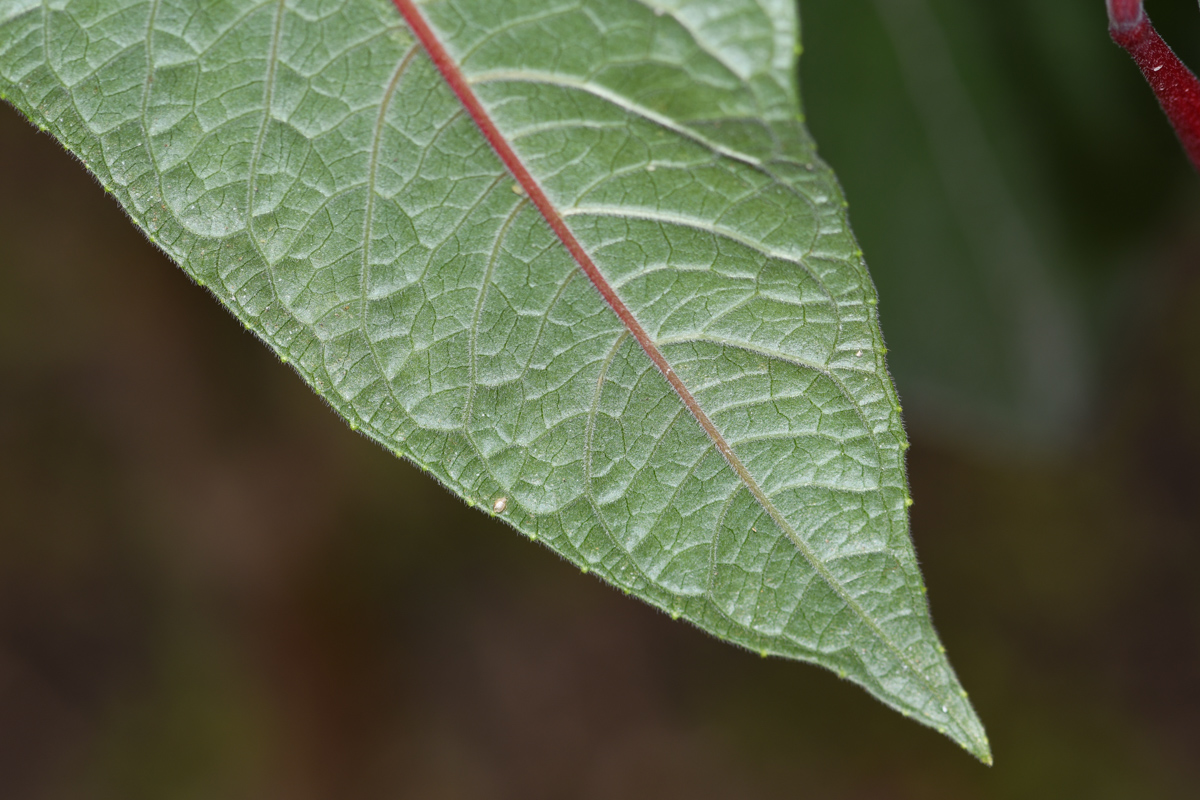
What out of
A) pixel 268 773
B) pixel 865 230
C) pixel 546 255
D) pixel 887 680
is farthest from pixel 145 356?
pixel 887 680

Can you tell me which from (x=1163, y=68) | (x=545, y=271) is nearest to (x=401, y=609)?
(x=545, y=271)

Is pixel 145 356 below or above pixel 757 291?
below

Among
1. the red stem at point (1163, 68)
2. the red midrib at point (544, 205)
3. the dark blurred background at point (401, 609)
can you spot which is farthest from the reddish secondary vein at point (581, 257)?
the dark blurred background at point (401, 609)

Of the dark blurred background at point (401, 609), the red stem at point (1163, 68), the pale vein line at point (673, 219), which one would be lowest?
the dark blurred background at point (401, 609)

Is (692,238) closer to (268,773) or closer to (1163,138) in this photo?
(1163,138)

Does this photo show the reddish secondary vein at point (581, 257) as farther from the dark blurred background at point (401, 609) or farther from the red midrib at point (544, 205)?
the dark blurred background at point (401, 609)

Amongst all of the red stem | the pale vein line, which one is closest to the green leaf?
the pale vein line
